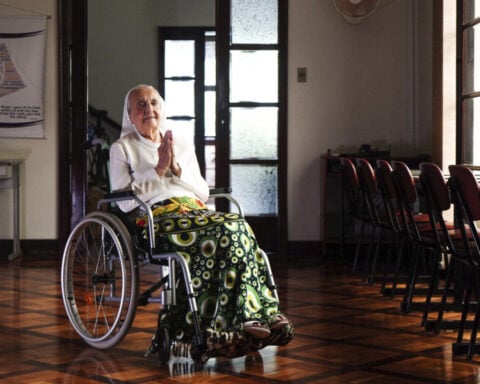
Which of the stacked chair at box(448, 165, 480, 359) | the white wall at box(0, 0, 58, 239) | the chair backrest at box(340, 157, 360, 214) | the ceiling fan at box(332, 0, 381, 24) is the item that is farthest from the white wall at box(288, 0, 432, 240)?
the stacked chair at box(448, 165, 480, 359)

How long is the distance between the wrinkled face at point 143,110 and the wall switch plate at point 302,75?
3.39 meters

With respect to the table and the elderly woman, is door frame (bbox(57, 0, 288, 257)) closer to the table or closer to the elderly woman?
the table

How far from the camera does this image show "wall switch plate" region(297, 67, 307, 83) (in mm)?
7461

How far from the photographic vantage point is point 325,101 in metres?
7.50

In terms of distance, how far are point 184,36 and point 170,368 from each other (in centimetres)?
782

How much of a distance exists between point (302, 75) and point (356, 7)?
672 millimetres

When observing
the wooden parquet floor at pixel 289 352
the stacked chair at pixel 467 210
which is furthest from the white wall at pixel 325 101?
the stacked chair at pixel 467 210

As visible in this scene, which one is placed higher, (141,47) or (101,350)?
(141,47)

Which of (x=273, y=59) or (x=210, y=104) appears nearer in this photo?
(x=273, y=59)

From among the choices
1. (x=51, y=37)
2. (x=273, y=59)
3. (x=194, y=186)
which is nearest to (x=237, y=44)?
(x=273, y=59)

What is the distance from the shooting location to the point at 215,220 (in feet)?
12.3

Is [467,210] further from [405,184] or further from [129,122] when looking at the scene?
[129,122]

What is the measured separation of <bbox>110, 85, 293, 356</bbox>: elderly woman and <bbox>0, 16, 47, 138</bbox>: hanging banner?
359 cm

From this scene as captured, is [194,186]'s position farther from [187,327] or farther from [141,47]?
[141,47]
